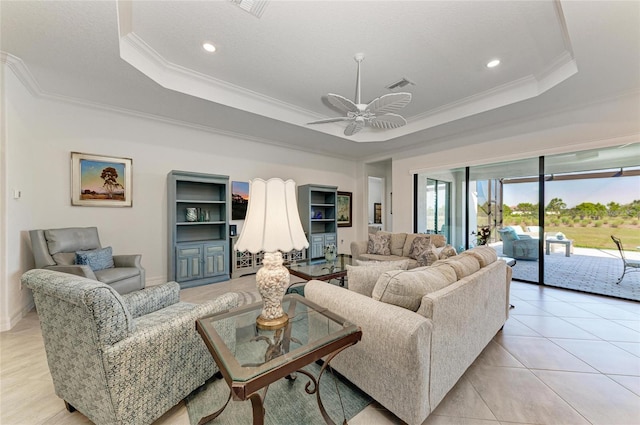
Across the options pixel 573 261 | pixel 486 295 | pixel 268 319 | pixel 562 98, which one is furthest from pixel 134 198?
pixel 573 261

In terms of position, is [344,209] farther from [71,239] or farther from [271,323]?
[271,323]

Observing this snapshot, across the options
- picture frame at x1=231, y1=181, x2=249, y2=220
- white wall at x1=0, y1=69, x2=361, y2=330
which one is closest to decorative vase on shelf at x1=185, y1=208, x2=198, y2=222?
white wall at x1=0, y1=69, x2=361, y2=330

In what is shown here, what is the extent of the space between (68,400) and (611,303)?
5755mm

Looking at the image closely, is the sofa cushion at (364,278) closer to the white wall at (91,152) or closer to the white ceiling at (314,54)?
the white ceiling at (314,54)

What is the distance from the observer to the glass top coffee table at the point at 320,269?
3.08m

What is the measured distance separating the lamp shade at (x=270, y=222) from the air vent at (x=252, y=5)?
1.79 metres

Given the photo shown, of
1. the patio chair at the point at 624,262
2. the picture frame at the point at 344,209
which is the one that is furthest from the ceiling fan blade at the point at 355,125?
the patio chair at the point at 624,262

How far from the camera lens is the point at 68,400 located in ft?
4.67

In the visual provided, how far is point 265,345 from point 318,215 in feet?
16.3

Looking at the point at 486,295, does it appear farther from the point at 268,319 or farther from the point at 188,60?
the point at 188,60

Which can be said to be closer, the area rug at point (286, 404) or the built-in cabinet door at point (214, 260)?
the area rug at point (286, 404)

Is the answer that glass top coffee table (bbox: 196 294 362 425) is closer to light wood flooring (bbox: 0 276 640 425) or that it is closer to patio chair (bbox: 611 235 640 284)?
light wood flooring (bbox: 0 276 640 425)

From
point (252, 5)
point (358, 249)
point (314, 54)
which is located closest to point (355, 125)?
point (314, 54)

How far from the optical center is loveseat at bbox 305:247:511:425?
1.29m
